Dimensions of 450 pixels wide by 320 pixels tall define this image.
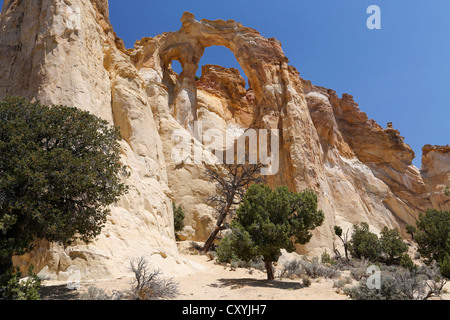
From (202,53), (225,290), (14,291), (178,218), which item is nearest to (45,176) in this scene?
(14,291)

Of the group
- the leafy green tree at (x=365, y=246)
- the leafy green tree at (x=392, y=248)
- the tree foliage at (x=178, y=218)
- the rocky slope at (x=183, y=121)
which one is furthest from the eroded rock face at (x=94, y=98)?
the leafy green tree at (x=392, y=248)

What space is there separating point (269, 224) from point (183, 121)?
21476 mm

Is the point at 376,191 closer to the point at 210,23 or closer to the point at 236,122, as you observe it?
the point at 236,122

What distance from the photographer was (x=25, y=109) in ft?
29.8

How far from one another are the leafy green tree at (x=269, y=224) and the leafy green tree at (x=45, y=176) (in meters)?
6.19

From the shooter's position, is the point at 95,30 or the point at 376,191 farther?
the point at 376,191

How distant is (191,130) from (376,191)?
25668 millimetres

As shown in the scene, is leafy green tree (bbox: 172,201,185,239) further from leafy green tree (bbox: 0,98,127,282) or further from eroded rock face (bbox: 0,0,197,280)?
leafy green tree (bbox: 0,98,127,282)

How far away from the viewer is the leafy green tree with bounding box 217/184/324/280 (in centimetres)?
1252

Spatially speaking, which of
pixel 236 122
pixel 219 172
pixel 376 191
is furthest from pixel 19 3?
pixel 376 191

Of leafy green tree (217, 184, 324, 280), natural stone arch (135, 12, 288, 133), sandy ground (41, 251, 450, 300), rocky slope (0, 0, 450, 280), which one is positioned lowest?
sandy ground (41, 251, 450, 300)

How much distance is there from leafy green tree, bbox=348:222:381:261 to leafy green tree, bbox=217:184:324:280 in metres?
10.9

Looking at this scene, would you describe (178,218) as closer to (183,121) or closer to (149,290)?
(183,121)

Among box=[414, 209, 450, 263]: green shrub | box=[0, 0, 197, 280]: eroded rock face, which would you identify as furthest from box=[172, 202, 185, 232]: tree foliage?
box=[414, 209, 450, 263]: green shrub
